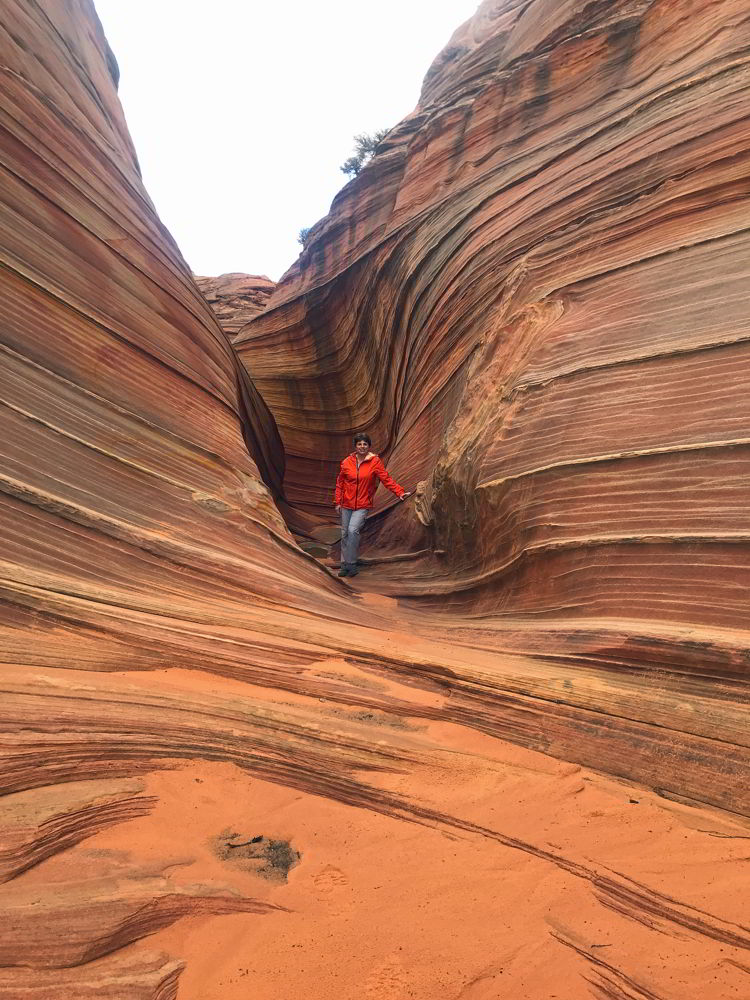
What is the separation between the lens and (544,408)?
414 cm

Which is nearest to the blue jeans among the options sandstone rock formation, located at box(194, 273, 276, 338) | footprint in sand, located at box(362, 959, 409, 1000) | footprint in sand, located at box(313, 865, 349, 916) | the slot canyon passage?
the slot canyon passage

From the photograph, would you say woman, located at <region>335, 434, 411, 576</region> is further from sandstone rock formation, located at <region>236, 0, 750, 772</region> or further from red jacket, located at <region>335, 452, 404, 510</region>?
sandstone rock formation, located at <region>236, 0, 750, 772</region>

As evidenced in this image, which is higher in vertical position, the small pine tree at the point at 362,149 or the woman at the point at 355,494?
the small pine tree at the point at 362,149

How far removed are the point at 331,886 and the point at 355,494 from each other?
5043 mm

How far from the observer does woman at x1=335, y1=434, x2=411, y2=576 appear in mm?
6582

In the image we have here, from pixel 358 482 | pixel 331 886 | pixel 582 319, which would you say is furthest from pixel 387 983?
pixel 358 482

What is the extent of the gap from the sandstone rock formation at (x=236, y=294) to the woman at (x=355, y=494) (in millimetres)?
10013

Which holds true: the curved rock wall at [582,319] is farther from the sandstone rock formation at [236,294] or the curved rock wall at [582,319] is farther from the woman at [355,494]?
the sandstone rock formation at [236,294]

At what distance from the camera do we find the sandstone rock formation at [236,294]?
1625 centimetres

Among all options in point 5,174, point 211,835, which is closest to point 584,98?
point 5,174

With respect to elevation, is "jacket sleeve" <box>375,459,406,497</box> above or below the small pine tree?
below

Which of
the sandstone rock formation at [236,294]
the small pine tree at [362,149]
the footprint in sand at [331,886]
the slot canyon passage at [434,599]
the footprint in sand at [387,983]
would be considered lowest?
the footprint in sand at [387,983]

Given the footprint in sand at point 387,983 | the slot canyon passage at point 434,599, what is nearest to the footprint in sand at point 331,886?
the slot canyon passage at point 434,599

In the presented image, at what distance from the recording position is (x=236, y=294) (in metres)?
16.9
